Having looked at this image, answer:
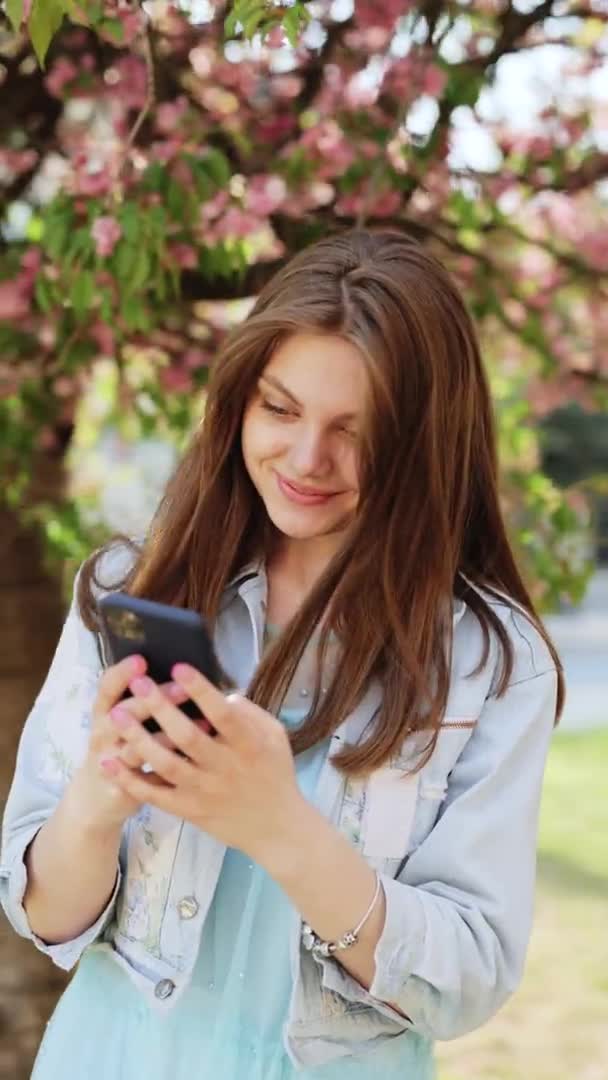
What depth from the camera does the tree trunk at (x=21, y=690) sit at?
3076 millimetres

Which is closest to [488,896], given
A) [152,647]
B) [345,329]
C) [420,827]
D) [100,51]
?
[420,827]

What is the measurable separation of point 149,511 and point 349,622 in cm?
182

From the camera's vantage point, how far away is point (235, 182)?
10.1 feet

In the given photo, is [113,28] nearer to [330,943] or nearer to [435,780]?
[435,780]

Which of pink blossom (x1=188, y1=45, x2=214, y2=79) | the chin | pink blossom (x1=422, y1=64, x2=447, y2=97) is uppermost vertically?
pink blossom (x1=422, y1=64, x2=447, y2=97)

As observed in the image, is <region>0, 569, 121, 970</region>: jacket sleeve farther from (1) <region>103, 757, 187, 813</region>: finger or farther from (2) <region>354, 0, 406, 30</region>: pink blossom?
(2) <region>354, 0, 406, 30</region>: pink blossom

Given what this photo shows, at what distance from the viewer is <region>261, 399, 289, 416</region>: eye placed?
169 cm

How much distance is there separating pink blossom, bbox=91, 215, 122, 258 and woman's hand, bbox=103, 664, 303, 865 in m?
1.31

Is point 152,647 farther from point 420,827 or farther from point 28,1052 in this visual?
point 28,1052

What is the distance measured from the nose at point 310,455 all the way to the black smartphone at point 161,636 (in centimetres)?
34

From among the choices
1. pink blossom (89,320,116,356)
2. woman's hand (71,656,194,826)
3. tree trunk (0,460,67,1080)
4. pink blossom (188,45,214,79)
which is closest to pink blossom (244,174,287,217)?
pink blossom (188,45,214,79)

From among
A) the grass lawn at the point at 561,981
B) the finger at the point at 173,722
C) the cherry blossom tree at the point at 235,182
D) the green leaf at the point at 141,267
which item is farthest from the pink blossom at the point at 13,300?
the grass lawn at the point at 561,981

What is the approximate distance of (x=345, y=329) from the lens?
1.64 metres

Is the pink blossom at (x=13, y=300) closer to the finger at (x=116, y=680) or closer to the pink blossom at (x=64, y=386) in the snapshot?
the pink blossom at (x=64, y=386)
